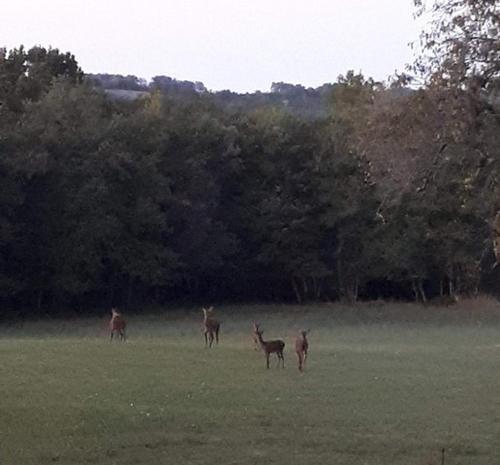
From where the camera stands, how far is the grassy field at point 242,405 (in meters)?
15.4

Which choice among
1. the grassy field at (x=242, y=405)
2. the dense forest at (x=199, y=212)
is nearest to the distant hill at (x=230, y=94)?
the dense forest at (x=199, y=212)

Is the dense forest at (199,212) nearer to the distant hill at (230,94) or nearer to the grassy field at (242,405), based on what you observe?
the distant hill at (230,94)

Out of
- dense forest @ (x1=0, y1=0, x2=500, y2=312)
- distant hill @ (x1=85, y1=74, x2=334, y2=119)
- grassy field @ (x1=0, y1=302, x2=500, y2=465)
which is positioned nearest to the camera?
grassy field @ (x1=0, y1=302, x2=500, y2=465)

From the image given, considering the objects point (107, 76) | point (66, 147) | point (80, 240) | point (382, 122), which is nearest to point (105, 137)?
point (66, 147)

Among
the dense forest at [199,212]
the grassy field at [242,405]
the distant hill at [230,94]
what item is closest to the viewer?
Answer: the grassy field at [242,405]

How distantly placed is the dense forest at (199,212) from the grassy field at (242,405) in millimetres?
16489

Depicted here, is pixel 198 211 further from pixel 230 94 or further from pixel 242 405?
pixel 230 94

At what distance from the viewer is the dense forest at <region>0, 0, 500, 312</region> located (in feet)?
161

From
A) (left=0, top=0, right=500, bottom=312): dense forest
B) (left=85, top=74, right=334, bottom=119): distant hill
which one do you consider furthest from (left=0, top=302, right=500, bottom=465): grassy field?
(left=85, top=74, right=334, bottom=119): distant hill

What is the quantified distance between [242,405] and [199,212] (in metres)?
34.2

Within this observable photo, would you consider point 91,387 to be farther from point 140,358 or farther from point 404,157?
point 404,157

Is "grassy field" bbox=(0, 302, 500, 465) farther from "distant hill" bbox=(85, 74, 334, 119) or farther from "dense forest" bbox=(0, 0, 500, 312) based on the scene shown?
"distant hill" bbox=(85, 74, 334, 119)

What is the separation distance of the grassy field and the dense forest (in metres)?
16.5

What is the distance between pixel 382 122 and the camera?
53.7ft
